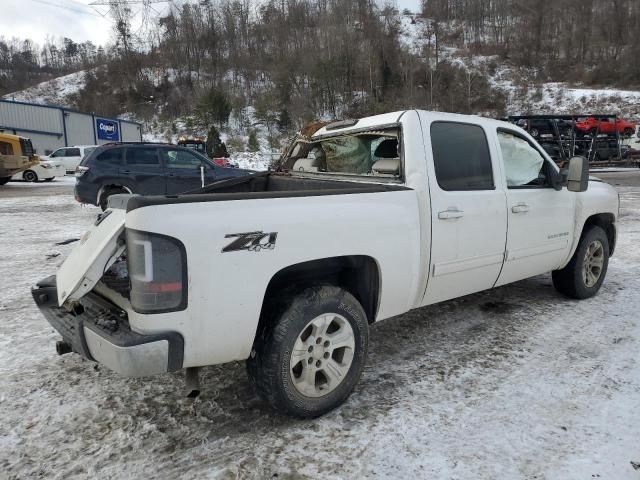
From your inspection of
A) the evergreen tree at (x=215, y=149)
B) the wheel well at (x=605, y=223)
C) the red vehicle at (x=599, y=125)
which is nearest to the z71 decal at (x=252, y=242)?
the wheel well at (x=605, y=223)

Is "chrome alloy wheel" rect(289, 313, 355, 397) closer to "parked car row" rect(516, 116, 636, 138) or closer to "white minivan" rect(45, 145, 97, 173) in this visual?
"parked car row" rect(516, 116, 636, 138)

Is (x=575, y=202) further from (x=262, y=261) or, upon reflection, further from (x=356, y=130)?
(x=262, y=261)

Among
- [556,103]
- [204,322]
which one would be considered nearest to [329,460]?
[204,322]

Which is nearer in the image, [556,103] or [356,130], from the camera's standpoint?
[356,130]

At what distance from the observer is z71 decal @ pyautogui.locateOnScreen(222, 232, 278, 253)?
2.30m

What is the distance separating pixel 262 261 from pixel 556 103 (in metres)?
54.0

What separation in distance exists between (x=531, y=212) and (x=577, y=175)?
56 cm

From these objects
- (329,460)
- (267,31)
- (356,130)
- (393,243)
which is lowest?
(329,460)

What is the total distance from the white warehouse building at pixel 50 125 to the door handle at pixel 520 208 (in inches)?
1592

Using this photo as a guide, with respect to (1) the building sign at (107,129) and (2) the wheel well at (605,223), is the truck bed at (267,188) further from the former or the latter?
(1) the building sign at (107,129)

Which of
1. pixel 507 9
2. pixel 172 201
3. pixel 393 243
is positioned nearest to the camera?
pixel 172 201

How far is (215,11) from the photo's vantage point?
66.0m

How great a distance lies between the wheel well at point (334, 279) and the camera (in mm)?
2656

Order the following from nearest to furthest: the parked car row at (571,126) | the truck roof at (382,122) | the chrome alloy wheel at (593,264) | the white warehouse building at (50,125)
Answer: the truck roof at (382,122)
the chrome alloy wheel at (593,264)
the parked car row at (571,126)
the white warehouse building at (50,125)
